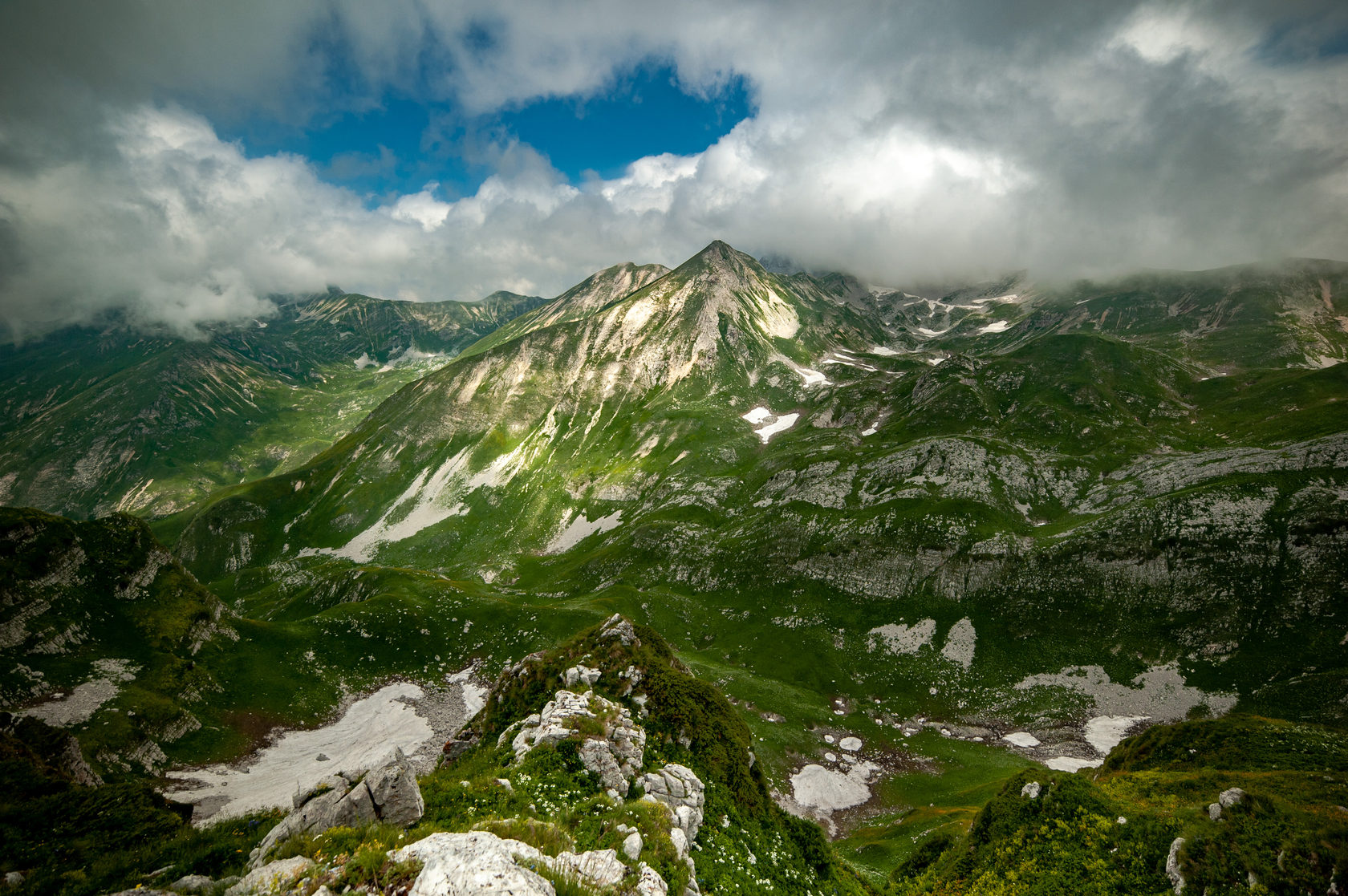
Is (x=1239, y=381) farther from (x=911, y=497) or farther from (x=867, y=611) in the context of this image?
(x=867, y=611)

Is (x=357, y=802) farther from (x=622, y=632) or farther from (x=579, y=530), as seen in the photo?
(x=579, y=530)

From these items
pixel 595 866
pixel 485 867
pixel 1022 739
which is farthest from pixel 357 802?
pixel 1022 739

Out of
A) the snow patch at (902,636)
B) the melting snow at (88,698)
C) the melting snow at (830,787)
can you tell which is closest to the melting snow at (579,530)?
the snow patch at (902,636)

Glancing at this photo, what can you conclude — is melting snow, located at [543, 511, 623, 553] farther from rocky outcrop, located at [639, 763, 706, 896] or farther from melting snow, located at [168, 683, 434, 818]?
rocky outcrop, located at [639, 763, 706, 896]

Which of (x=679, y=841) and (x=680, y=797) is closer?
(x=679, y=841)

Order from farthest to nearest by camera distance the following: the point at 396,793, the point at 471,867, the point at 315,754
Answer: the point at 315,754
the point at 396,793
the point at 471,867

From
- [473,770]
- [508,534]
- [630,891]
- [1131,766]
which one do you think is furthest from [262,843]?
[508,534]

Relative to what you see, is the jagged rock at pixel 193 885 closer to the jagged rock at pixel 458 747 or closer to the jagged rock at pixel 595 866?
the jagged rock at pixel 595 866
